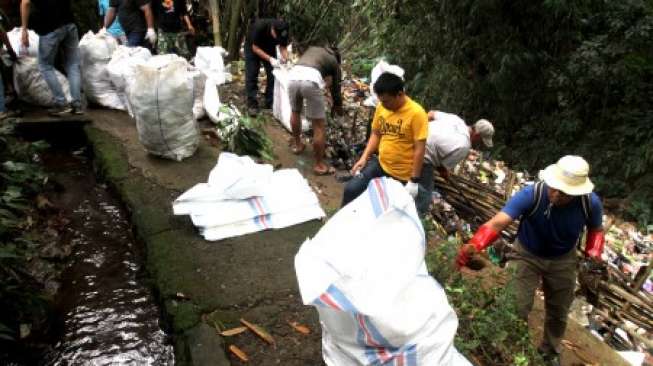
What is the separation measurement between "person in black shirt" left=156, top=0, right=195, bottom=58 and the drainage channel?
3219mm

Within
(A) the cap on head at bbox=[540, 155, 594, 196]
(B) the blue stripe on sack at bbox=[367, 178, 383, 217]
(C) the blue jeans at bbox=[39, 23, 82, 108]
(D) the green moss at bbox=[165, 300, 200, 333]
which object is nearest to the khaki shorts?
(C) the blue jeans at bbox=[39, 23, 82, 108]

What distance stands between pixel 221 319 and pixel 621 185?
5895 millimetres

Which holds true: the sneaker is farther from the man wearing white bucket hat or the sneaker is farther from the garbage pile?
the man wearing white bucket hat

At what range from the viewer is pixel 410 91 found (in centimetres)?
827

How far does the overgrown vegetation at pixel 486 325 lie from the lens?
2.73 m

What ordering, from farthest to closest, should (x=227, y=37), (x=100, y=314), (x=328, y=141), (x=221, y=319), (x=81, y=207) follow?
(x=227, y=37), (x=328, y=141), (x=81, y=207), (x=100, y=314), (x=221, y=319)

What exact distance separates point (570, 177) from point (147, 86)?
10.7ft

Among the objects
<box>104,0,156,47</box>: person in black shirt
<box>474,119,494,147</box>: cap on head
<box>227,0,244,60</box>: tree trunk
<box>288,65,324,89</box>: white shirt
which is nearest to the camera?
<box>474,119,494,147</box>: cap on head

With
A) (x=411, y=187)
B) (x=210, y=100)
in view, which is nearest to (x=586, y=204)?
(x=411, y=187)

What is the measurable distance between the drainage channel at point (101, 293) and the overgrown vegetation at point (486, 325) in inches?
63.6

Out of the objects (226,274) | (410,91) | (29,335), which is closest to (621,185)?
(410,91)

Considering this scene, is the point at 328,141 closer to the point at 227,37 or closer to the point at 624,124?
the point at 227,37

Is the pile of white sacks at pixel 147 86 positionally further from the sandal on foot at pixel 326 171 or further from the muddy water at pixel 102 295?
the sandal on foot at pixel 326 171

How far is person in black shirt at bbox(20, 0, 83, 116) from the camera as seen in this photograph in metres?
4.92
